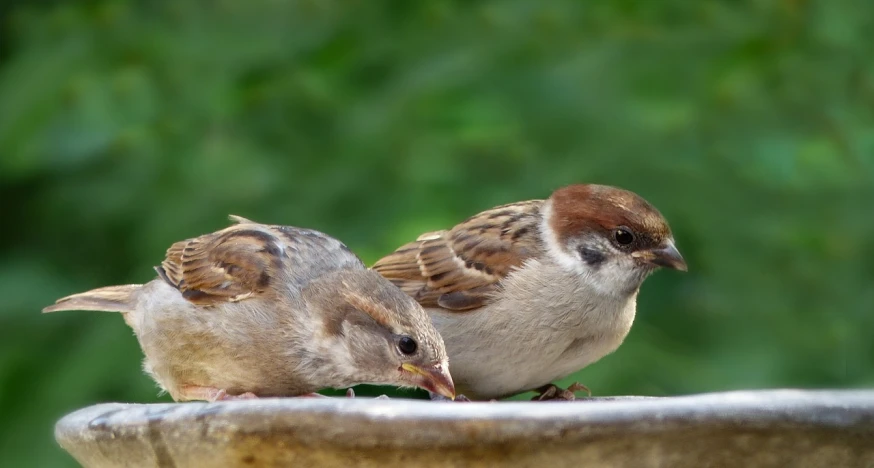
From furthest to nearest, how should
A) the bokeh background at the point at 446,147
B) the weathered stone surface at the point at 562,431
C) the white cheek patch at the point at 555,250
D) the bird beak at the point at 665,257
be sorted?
the bokeh background at the point at 446,147, the white cheek patch at the point at 555,250, the bird beak at the point at 665,257, the weathered stone surface at the point at 562,431

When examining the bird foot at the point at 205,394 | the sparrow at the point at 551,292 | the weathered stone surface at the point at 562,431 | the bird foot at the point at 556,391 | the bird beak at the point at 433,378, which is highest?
the sparrow at the point at 551,292

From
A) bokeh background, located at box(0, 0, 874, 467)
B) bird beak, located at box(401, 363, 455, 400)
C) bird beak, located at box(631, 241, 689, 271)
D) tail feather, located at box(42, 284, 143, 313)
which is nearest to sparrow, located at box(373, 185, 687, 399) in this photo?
bird beak, located at box(631, 241, 689, 271)

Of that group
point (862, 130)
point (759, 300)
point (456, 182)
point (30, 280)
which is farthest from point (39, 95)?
point (862, 130)

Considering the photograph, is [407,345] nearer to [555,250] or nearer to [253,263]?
[253,263]

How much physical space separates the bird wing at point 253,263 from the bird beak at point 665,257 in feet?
2.41

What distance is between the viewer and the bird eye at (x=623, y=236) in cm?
294

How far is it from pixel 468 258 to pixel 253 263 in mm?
740

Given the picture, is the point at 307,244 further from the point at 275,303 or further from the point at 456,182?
the point at 456,182

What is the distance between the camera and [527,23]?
153 inches

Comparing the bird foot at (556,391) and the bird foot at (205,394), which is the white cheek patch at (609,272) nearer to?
the bird foot at (556,391)

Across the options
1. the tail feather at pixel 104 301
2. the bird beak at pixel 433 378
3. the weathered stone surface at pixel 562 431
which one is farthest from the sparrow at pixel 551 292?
the weathered stone surface at pixel 562 431

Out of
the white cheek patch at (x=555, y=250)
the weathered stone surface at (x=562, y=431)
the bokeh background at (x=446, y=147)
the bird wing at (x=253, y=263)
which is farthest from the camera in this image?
the bokeh background at (x=446, y=147)

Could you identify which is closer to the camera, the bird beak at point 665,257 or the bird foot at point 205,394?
the bird foot at point 205,394

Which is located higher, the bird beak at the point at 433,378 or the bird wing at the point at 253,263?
the bird wing at the point at 253,263
